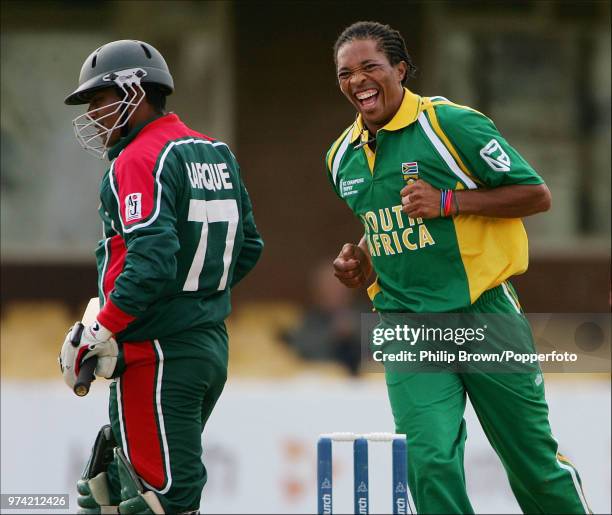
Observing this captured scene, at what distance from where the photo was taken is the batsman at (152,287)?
13.0ft

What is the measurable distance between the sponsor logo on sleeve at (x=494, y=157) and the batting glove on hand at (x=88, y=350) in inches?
53.7

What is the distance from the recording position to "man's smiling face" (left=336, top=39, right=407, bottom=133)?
4.17m

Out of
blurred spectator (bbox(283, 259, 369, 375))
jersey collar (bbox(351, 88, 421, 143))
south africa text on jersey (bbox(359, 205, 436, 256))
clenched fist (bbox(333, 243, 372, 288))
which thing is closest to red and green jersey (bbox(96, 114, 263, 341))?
clenched fist (bbox(333, 243, 372, 288))

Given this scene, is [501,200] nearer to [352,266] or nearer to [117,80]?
[352,266]

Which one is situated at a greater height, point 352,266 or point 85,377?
point 352,266

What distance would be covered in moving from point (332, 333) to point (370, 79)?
376cm

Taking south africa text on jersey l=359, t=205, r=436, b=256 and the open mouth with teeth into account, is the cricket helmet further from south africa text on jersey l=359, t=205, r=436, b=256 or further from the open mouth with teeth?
south africa text on jersey l=359, t=205, r=436, b=256

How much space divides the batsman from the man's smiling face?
1.69 feet

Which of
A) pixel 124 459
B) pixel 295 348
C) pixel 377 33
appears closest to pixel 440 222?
pixel 377 33

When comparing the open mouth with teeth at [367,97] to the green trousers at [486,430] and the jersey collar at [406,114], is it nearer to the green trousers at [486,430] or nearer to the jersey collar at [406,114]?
the jersey collar at [406,114]

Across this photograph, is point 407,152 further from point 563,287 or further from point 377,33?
point 563,287

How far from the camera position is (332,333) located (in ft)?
25.5

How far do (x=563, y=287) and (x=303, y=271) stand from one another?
2032mm

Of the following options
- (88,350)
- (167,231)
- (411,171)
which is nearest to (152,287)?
(167,231)
